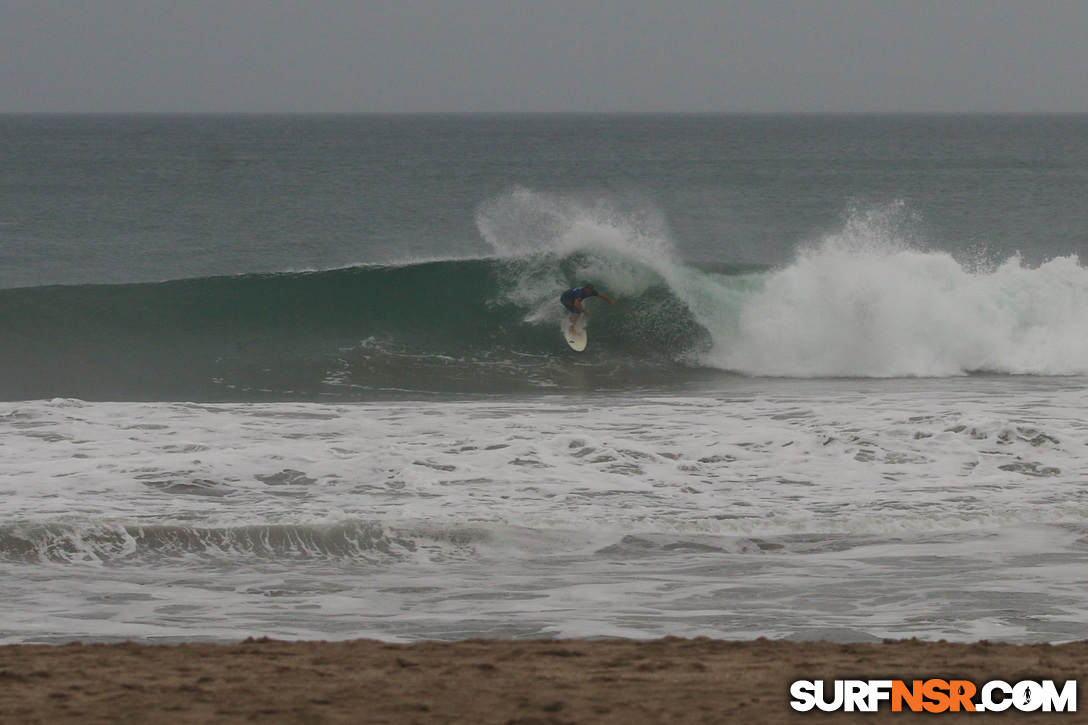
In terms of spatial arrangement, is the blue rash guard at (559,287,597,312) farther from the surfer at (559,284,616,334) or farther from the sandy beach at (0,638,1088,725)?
the sandy beach at (0,638,1088,725)

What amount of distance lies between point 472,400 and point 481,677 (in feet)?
28.8

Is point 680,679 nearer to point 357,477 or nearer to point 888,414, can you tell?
point 357,477

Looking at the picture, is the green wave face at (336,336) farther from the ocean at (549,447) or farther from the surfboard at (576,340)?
the surfboard at (576,340)

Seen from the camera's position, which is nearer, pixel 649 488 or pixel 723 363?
pixel 649 488

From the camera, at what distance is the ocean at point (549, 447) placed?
6.53 meters

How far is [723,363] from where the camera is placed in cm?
1584

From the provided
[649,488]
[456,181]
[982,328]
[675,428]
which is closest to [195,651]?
[649,488]

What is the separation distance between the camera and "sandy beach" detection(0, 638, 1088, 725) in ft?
13.5

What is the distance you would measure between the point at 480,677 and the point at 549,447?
5.48 metres

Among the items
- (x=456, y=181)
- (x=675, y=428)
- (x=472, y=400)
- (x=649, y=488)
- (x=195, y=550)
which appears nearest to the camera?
(x=195, y=550)

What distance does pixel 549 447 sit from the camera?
10.1 meters

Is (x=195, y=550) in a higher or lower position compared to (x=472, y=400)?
lower

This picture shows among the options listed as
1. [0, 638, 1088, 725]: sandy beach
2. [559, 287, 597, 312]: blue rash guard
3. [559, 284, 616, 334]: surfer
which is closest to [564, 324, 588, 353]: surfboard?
[559, 284, 616, 334]: surfer

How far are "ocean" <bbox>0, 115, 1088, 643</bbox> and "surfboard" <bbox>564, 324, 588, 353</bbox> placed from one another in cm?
34
